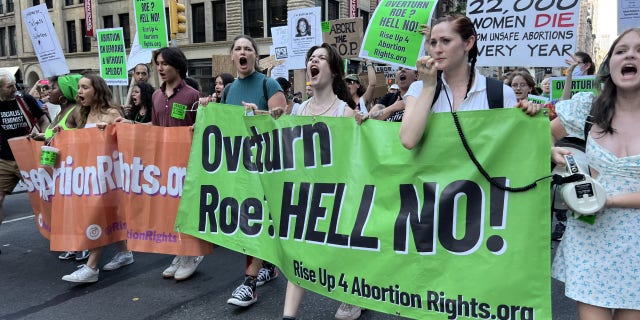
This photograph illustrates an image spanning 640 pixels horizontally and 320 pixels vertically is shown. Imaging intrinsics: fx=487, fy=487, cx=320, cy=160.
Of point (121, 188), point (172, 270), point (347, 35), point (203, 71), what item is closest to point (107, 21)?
point (203, 71)

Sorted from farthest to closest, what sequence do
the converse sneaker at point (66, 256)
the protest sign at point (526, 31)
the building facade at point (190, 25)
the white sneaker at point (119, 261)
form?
the building facade at point (190, 25), the converse sneaker at point (66, 256), the protest sign at point (526, 31), the white sneaker at point (119, 261)

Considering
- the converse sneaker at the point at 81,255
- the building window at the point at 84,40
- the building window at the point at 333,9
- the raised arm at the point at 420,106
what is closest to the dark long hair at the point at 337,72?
the raised arm at the point at 420,106

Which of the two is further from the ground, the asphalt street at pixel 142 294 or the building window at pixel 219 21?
the building window at pixel 219 21

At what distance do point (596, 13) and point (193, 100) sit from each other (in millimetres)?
144999

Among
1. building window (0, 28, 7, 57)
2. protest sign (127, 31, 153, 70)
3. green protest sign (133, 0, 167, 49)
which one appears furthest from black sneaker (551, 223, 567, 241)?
building window (0, 28, 7, 57)

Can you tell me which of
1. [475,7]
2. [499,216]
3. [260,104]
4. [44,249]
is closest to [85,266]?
[44,249]

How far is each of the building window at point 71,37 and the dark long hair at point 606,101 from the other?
37.1m

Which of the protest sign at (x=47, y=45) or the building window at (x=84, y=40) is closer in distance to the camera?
the protest sign at (x=47, y=45)

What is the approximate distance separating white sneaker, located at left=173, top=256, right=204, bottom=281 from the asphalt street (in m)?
0.06

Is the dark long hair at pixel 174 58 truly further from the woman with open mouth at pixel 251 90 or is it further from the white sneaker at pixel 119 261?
the white sneaker at pixel 119 261

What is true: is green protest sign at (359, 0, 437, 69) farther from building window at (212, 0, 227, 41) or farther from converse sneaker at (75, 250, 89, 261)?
building window at (212, 0, 227, 41)

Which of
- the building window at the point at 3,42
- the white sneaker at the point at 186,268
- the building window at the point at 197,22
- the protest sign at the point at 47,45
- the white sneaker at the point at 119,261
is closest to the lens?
the white sneaker at the point at 186,268

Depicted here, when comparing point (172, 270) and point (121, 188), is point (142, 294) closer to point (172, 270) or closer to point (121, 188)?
point (172, 270)

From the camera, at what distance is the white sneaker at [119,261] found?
187 inches
